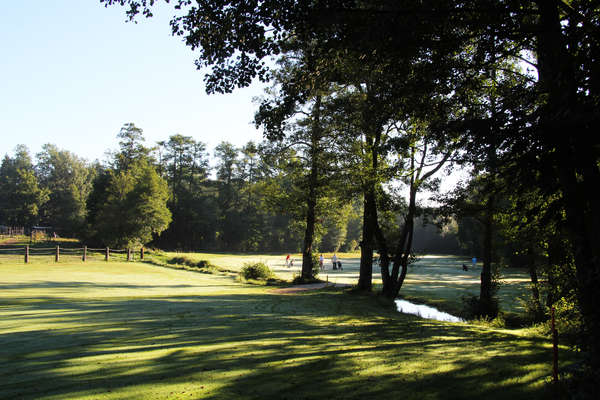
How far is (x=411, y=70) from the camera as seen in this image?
7.74m

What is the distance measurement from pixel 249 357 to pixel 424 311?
15.3 metres

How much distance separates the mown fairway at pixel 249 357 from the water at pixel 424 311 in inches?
287

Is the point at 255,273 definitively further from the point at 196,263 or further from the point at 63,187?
the point at 63,187

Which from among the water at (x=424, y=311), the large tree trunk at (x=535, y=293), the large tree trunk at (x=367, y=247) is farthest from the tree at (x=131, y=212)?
the large tree trunk at (x=535, y=293)

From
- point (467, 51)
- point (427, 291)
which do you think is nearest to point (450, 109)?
point (467, 51)

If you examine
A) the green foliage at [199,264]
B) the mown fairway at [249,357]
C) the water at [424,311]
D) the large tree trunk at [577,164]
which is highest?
the large tree trunk at [577,164]

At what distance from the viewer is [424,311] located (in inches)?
774

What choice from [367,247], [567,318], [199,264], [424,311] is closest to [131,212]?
[199,264]

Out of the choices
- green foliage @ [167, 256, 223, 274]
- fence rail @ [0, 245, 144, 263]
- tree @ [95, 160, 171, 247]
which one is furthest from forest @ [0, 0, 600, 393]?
tree @ [95, 160, 171, 247]

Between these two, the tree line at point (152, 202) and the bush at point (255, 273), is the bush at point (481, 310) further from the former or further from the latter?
the tree line at point (152, 202)

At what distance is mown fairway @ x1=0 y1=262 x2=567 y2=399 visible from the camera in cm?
485

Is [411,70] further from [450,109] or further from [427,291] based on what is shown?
[427,291]

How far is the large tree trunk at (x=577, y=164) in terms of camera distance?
4008 mm

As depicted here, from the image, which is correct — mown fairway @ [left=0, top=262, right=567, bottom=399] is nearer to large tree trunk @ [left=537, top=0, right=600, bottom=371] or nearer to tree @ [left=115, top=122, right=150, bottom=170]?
large tree trunk @ [left=537, top=0, right=600, bottom=371]
